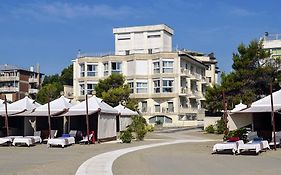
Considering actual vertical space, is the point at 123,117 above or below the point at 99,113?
below

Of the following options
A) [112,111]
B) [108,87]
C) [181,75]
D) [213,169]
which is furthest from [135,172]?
[181,75]

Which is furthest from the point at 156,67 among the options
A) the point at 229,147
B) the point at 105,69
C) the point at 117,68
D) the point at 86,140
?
the point at 229,147

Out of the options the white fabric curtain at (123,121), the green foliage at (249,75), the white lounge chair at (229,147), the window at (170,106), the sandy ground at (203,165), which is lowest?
the sandy ground at (203,165)

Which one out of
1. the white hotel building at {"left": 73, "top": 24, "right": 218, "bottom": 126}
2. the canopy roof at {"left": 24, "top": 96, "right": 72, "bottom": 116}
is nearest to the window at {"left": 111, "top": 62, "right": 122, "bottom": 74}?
the white hotel building at {"left": 73, "top": 24, "right": 218, "bottom": 126}

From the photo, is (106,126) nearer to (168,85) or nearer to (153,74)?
(168,85)

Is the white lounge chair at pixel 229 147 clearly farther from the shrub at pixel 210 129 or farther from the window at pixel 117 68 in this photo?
the window at pixel 117 68

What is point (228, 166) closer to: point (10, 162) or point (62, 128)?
point (10, 162)

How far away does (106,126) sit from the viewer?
115ft

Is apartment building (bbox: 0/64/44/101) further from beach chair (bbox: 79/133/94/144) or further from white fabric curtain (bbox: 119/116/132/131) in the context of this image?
beach chair (bbox: 79/133/94/144)

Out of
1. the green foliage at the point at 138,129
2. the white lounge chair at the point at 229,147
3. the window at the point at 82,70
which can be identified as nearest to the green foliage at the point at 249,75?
the green foliage at the point at 138,129

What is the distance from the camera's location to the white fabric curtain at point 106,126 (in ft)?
111

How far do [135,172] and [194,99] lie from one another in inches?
2308

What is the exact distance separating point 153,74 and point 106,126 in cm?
3315

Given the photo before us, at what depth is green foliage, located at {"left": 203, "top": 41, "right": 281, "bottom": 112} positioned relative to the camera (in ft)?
145
